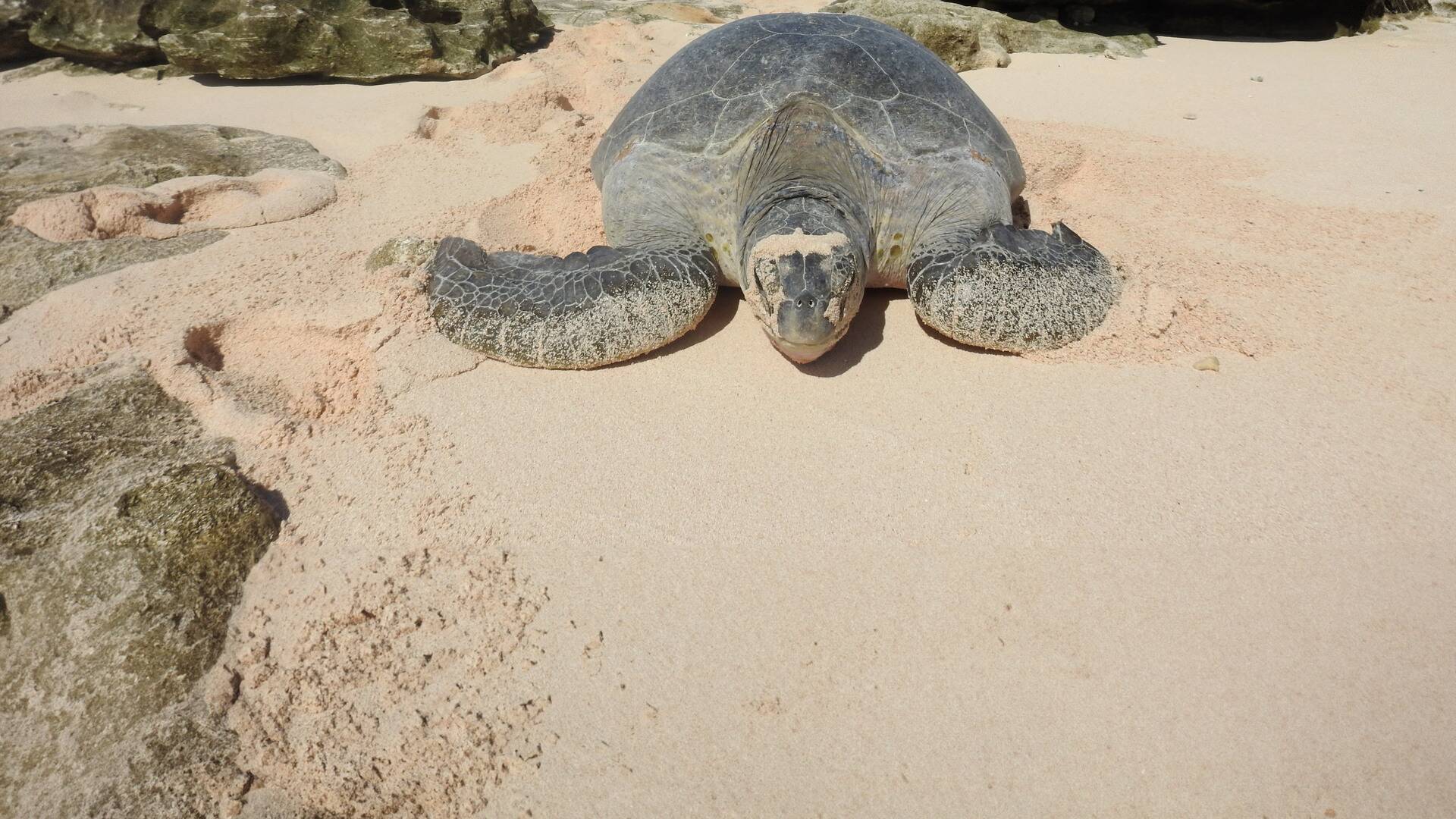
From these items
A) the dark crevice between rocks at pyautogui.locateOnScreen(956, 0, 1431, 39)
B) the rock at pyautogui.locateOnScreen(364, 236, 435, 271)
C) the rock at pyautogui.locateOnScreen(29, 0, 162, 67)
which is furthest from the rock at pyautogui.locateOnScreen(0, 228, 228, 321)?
the dark crevice between rocks at pyautogui.locateOnScreen(956, 0, 1431, 39)

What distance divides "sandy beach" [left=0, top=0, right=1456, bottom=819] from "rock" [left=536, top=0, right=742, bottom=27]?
5.25m

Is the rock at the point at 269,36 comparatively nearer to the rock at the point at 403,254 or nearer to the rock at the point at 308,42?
the rock at the point at 308,42

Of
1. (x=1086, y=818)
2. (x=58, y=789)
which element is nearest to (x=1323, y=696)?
(x=1086, y=818)

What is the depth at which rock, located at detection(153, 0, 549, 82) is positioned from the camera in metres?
5.64

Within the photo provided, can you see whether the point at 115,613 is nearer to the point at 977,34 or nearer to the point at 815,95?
the point at 815,95

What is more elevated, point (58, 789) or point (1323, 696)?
point (1323, 696)

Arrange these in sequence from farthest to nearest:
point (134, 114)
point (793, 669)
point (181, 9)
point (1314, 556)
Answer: point (181, 9), point (134, 114), point (1314, 556), point (793, 669)

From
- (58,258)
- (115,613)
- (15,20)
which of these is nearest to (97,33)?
(15,20)

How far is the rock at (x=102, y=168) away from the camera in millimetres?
3109

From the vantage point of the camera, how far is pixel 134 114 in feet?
17.5

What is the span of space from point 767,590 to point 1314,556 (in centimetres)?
143

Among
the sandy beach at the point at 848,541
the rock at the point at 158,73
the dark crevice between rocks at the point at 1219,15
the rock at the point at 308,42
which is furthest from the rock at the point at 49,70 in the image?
the dark crevice between rocks at the point at 1219,15

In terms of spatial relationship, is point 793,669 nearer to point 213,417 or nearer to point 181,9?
point 213,417

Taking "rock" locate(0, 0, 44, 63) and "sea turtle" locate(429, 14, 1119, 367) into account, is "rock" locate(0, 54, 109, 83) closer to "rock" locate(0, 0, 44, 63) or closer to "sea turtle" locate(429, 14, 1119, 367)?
"rock" locate(0, 0, 44, 63)
